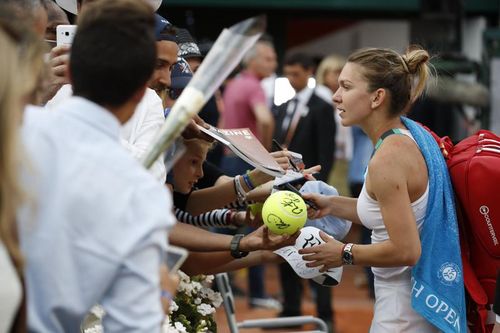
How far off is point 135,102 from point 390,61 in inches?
72.2

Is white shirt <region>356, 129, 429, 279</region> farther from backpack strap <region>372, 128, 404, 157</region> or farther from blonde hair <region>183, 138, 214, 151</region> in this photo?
blonde hair <region>183, 138, 214, 151</region>

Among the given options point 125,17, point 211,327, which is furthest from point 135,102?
point 211,327

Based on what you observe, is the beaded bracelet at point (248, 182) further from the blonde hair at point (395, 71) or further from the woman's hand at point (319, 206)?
the blonde hair at point (395, 71)

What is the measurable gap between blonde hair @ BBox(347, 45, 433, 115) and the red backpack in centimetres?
25

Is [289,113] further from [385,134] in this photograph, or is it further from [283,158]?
[385,134]

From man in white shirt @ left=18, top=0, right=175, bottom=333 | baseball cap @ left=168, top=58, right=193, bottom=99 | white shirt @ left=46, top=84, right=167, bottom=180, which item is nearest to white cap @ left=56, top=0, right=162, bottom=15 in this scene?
baseball cap @ left=168, top=58, right=193, bottom=99

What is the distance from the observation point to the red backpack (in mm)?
4098

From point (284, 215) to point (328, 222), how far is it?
88 centimetres

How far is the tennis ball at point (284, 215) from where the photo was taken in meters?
3.78

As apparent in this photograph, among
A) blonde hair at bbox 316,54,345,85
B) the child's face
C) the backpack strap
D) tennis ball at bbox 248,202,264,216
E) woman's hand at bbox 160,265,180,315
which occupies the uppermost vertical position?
woman's hand at bbox 160,265,180,315

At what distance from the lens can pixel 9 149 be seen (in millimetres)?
2344

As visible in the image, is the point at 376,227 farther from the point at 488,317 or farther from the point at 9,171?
the point at 9,171

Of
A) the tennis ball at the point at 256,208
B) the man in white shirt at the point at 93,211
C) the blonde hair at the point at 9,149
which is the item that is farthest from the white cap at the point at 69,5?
the blonde hair at the point at 9,149

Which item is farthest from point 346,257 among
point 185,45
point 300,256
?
point 185,45
